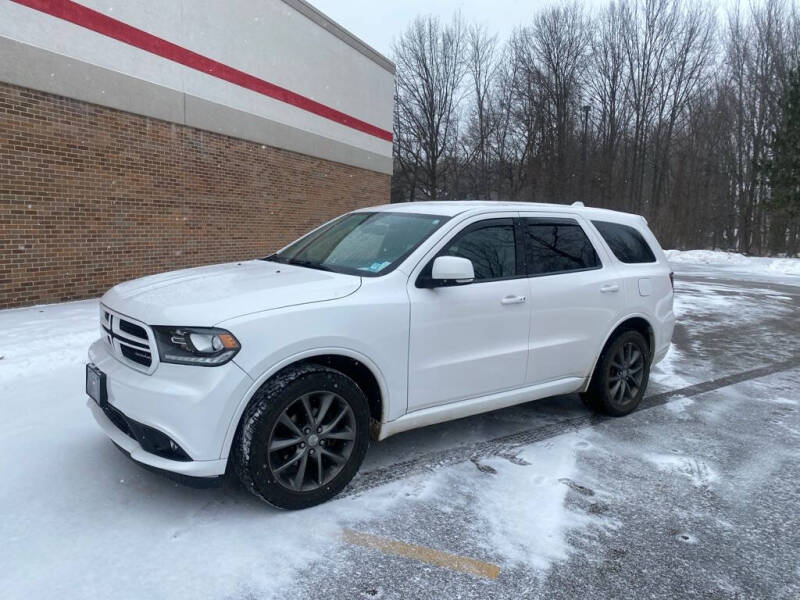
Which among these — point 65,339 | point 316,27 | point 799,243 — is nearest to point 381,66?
point 316,27

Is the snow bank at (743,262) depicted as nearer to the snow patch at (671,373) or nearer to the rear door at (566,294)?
the snow patch at (671,373)

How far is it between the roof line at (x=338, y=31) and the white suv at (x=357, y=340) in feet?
35.9

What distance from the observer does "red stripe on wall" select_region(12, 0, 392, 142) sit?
819 cm

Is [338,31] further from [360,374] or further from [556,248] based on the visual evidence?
[360,374]

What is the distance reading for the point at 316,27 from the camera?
46.5 feet

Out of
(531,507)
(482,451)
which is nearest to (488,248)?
(482,451)

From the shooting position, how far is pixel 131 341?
3039 millimetres

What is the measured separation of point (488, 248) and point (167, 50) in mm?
8602

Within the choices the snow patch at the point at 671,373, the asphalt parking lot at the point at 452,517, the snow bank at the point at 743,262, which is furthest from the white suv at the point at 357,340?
the snow bank at the point at 743,262

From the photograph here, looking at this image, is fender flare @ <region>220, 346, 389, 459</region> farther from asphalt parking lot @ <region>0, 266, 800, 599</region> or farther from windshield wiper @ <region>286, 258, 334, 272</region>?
windshield wiper @ <region>286, 258, 334, 272</region>

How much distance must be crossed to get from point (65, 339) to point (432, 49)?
39.1 meters

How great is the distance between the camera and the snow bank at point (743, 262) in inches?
846

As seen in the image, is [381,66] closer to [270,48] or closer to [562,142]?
[270,48]

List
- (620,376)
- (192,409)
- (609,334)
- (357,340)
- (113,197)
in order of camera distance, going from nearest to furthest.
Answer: (192,409) < (357,340) < (609,334) < (620,376) < (113,197)
